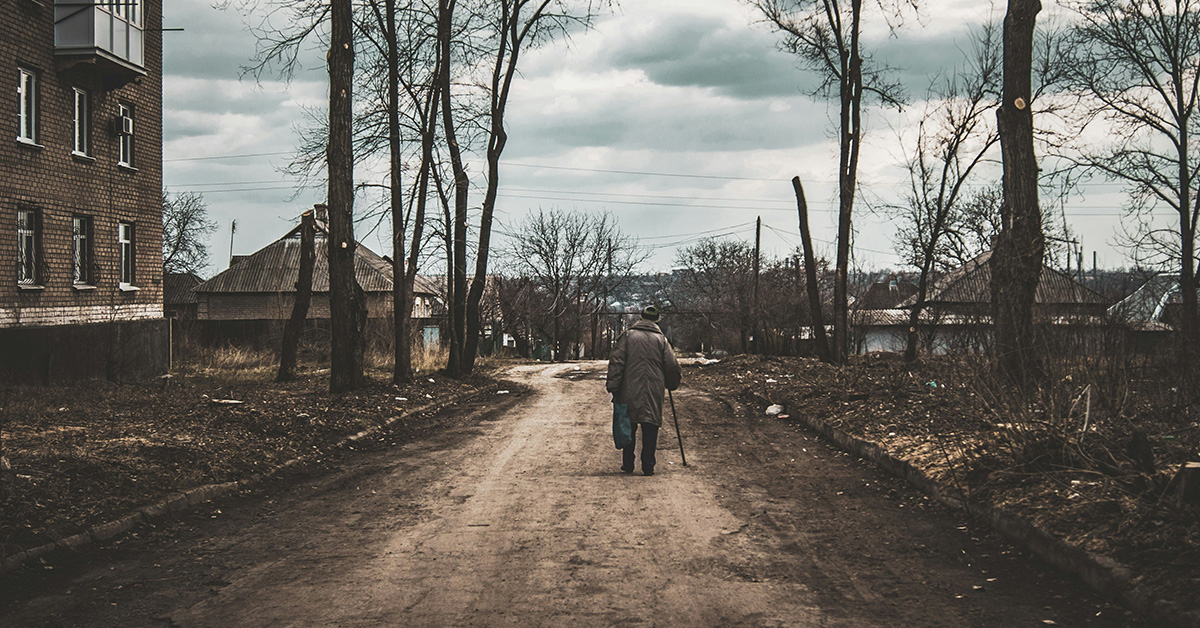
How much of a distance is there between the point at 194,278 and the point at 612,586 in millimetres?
76306

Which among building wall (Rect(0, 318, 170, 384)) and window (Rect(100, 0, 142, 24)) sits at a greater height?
window (Rect(100, 0, 142, 24))

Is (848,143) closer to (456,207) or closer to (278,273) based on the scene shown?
(456,207)

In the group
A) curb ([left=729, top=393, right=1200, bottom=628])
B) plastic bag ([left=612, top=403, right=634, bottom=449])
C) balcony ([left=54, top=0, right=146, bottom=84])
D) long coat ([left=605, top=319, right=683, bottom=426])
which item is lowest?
curb ([left=729, top=393, right=1200, bottom=628])

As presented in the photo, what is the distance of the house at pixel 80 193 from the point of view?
1938cm


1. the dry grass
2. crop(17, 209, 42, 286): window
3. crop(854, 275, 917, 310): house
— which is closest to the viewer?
the dry grass

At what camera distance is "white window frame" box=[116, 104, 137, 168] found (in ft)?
76.9

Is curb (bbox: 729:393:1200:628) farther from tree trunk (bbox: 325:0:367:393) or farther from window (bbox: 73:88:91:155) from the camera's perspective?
window (bbox: 73:88:91:155)

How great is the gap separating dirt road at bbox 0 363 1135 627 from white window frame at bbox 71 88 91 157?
17.2m

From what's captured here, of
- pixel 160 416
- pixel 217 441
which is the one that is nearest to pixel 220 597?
pixel 217 441

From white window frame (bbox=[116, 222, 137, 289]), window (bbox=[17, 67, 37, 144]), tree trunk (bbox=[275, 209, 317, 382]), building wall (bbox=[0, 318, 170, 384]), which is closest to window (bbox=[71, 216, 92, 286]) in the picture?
white window frame (bbox=[116, 222, 137, 289])

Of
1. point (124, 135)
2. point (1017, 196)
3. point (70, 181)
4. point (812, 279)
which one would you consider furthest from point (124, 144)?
point (1017, 196)

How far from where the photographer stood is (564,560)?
5.64 m

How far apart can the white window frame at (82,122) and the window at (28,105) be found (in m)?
1.38

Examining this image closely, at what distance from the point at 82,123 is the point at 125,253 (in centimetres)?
375
